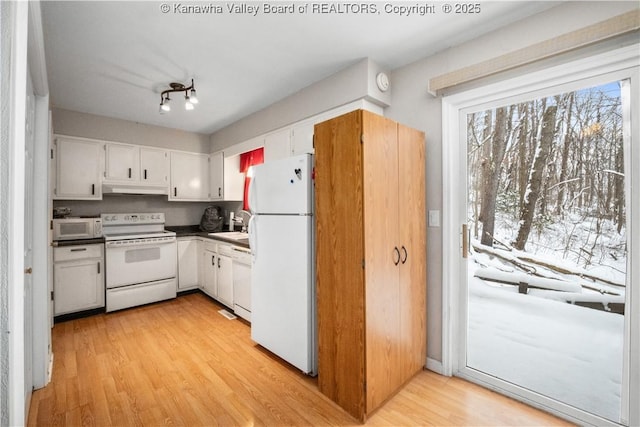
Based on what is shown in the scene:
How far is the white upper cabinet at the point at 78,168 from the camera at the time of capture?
11.2ft

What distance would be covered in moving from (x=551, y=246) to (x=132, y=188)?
14.6ft

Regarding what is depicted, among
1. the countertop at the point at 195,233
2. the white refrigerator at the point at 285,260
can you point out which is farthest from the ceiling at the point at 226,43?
the countertop at the point at 195,233

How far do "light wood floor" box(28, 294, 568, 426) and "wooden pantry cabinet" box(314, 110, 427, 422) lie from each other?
0.18 metres

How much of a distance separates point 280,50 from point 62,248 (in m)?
3.16

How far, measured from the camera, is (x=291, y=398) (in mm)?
1947

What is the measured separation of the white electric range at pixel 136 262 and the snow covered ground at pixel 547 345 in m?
3.57

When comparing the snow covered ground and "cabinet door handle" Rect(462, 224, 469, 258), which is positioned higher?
"cabinet door handle" Rect(462, 224, 469, 258)

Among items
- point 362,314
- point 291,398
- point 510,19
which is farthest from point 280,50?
point 291,398

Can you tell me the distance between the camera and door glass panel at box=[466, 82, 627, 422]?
1.68m

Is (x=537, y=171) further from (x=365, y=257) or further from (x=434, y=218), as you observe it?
(x=365, y=257)

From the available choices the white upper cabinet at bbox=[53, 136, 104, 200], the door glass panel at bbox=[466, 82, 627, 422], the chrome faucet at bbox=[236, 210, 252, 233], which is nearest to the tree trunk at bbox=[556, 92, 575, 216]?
the door glass panel at bbox=[466, 82, 627, 422]

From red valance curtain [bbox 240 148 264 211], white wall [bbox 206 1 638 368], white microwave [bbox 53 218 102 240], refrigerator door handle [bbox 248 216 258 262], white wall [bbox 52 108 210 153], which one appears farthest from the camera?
red valance curtain [bbox 240 148 264 211]

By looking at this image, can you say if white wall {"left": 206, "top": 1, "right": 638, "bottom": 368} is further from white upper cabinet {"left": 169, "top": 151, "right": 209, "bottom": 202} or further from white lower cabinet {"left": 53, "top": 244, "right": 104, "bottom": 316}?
white lower cabinet {"left": 53, "top": 244, "right": 104, "bottom": 316}

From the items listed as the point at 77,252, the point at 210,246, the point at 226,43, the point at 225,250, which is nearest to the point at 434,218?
the point at 226,43
